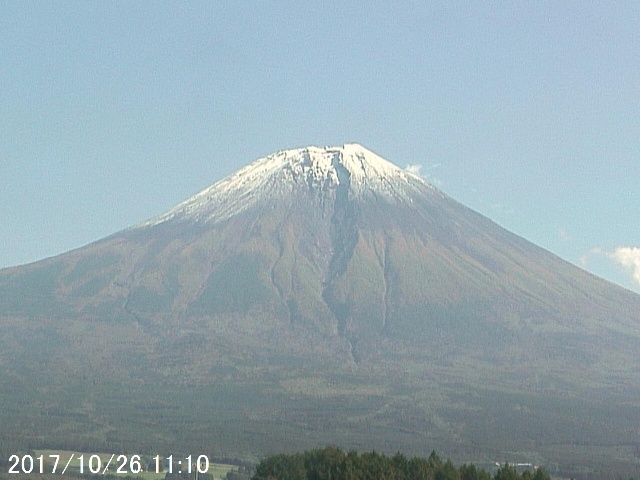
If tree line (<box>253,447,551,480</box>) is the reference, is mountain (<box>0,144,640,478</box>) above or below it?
above

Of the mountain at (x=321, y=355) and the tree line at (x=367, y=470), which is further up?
the mountain at (x=321, y=355)

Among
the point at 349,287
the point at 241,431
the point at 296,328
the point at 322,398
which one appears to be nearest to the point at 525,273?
the point at 349,287

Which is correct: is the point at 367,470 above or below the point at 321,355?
below

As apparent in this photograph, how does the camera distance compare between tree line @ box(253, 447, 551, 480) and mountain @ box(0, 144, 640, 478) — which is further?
mountain @ box(0, 144, 640, 478)

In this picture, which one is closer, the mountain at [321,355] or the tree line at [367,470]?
the tree line at [367,470]
